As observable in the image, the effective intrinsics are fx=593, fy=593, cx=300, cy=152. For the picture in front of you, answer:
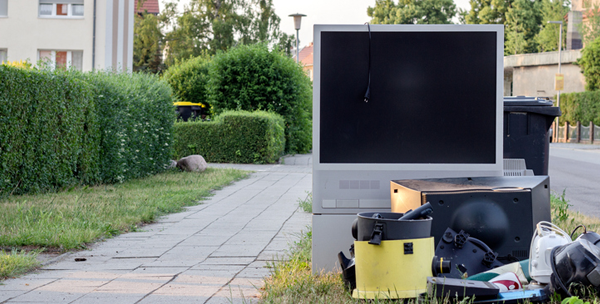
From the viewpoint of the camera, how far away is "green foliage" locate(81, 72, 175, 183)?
36.6ft

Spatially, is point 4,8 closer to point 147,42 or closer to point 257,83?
point 257,83

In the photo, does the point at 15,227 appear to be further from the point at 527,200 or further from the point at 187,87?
the point at 187,87

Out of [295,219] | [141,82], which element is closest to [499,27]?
[295,219]

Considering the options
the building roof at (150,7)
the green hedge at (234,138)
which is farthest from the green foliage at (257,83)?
the building roof at (150,7)

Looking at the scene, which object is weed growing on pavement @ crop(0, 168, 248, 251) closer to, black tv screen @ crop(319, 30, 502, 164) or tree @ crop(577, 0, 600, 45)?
black tv screen @ crop(319, 30, 502, 164)

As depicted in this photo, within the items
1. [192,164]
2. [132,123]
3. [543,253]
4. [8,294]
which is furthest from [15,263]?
[192,164]

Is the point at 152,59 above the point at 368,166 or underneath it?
above

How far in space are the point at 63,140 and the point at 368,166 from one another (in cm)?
723

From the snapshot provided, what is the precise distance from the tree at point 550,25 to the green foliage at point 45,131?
185 ft

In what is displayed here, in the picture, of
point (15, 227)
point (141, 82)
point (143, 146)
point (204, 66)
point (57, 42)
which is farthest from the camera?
point (204, 66)

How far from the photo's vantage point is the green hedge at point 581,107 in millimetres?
39188

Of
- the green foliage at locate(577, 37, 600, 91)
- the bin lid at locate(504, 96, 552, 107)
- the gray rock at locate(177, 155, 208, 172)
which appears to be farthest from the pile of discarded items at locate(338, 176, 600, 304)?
the green foliage at locate(577, 37, 600, 91)

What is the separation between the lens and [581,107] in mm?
40969

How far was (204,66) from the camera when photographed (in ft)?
108
